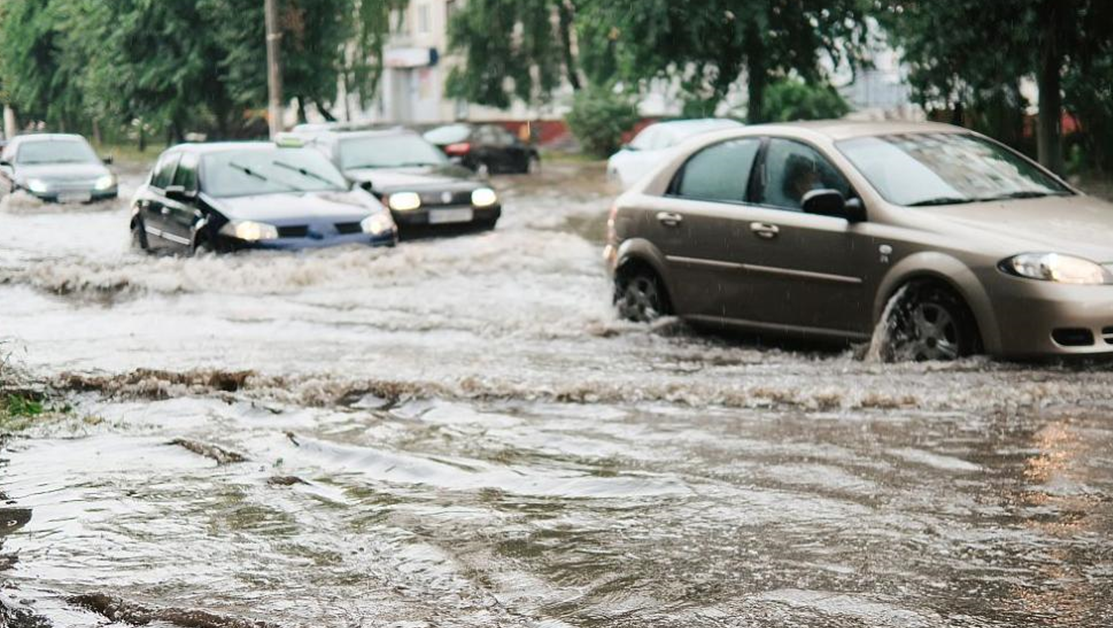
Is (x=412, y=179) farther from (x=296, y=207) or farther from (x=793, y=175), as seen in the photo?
(x=793, y=175)

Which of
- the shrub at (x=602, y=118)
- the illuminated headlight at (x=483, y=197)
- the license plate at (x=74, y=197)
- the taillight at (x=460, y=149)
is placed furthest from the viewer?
the shrub at (x=602, y=118)

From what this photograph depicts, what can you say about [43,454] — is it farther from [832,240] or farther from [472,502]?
[832,240]

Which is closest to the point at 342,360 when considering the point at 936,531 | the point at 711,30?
the point at 936,531

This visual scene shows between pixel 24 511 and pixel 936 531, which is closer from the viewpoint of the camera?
pixel 936 531

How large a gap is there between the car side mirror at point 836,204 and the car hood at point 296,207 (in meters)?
7.92

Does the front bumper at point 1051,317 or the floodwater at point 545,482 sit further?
the front bumper at point 1051,317

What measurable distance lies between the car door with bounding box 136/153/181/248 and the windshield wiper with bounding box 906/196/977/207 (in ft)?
33.2

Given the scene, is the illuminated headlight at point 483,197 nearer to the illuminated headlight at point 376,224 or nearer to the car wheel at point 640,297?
the illuminated headlight at point 376,224

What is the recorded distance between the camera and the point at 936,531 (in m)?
5.85

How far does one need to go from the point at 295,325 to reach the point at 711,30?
1567 cm

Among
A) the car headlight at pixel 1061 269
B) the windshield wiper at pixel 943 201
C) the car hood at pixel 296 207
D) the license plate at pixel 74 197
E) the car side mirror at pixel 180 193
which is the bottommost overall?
the license plate at pixel 74 197

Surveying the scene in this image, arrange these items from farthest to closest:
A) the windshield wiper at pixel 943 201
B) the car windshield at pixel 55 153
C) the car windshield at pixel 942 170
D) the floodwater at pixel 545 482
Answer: the car windshield at pixel 55 153
the car windshield at pixel 942 170
the windshield wiper at pixel 943 201
the floodwater at pixel 545 482

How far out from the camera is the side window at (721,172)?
10.8 metres

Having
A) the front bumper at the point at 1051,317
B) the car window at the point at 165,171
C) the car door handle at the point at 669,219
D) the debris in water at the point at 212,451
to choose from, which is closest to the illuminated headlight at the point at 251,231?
the car window at the point at 165,171
